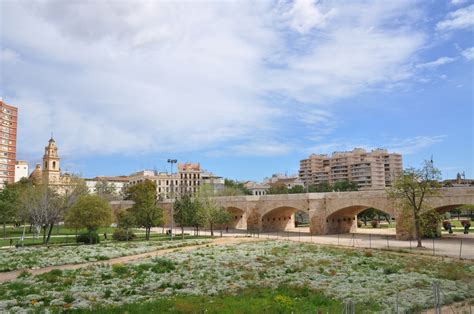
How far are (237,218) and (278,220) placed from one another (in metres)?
9.51

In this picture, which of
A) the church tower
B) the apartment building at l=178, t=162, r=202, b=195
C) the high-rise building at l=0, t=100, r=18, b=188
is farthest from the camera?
the apartment building at l=178, t=162, r=202, b=195

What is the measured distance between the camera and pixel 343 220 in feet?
195

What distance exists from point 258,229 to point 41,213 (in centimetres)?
3270

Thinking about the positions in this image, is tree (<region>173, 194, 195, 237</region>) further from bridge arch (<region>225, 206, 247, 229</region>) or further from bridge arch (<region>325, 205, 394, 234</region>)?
bridge arch (<region>325, 205, 394, 234</region>)

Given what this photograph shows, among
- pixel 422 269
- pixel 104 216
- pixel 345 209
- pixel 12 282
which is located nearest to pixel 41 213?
pixel 104 216

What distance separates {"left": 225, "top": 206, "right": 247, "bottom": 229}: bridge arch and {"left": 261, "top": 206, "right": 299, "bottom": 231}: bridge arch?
645 cm

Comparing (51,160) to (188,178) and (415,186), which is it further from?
(415,186)

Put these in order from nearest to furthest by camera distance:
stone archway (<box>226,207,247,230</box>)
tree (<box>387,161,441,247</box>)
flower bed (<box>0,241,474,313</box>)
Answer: flower bed (<box>0,241,474,313</box>), tree (<box>387,161,441,247</box>), stone archway (<box>226,207,247,230</box>)

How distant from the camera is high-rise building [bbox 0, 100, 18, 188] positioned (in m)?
107

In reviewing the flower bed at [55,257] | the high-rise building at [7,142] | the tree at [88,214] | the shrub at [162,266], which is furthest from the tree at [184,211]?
the high-rise building at [7,142]

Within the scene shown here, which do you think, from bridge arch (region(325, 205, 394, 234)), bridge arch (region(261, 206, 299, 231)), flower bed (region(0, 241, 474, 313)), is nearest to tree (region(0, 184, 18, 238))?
bridge arch (region(261, 206, 299, 231))

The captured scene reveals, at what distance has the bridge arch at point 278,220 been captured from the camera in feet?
219

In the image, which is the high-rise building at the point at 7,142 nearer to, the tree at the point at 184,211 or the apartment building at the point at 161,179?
the apartment building at the point at 161,179

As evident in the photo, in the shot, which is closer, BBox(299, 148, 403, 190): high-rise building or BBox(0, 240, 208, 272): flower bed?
BBox(0, 240, 208, 272): flower bed
